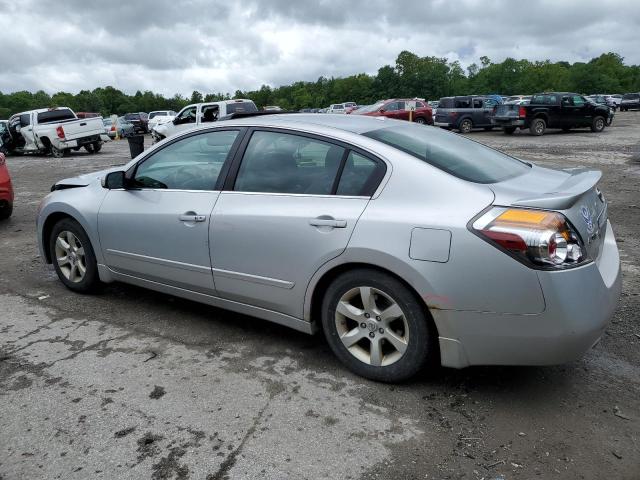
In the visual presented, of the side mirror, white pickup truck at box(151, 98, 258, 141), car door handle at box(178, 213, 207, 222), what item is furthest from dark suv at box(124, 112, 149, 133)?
car door handle at box(178, 213, 207, 222)

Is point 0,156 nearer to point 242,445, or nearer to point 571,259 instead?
point 242,445

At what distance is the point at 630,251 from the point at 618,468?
3.83 m

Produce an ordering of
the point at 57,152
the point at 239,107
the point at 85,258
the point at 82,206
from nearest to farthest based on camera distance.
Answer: the point at 82,206 < the point at 85,258 < the point at 239,107 < the point at 57,152

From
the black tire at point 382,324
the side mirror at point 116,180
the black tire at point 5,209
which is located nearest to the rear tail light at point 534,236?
the black tire at point 382,324

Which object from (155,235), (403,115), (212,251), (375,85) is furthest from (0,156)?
(375,85)

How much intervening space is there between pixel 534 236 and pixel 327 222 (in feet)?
3.58

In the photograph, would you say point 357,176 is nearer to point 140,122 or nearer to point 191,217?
point 191,217

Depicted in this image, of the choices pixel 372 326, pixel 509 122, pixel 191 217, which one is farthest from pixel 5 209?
pixel 509 122

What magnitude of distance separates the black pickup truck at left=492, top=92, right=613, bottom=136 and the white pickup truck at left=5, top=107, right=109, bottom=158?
16.4 meters

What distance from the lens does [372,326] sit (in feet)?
10.00

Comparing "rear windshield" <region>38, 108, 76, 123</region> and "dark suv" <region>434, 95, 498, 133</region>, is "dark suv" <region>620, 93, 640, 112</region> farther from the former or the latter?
"rear windshield" <region>38, 108, 76, 123</region>

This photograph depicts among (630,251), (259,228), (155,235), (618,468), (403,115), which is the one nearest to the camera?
(618,468)

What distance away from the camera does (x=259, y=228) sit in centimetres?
337

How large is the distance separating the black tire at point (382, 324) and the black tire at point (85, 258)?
230 centimetres
